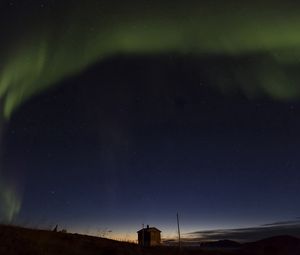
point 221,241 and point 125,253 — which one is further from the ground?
point 221,241

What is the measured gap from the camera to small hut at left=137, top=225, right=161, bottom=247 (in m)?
42.3

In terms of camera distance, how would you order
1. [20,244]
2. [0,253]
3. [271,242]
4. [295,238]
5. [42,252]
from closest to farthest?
1. [0,253]
2. [42,252]
3. [20,244]
4. [271,242]
5. [295,238]

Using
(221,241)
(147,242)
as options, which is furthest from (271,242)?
(147,242)

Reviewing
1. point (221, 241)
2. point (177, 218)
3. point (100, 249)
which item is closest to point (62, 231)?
point (100, 249)

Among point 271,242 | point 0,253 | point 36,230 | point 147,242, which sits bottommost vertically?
point 0,253

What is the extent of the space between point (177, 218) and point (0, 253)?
23.3 m

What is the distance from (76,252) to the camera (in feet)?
48.3

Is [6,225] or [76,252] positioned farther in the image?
[6,225]

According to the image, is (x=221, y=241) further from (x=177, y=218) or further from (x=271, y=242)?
(x=177, y=218)

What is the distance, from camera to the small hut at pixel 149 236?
42.3 meters

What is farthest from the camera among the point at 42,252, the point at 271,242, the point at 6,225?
the point at 271,242

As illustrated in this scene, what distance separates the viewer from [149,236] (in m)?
42.6

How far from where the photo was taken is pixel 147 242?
138 ft

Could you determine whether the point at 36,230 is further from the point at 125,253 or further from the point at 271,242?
the point at 271,242
